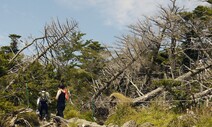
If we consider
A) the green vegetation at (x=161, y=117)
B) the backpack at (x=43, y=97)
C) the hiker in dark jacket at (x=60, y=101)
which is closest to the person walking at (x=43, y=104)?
the backpack at (x=43, y=97)

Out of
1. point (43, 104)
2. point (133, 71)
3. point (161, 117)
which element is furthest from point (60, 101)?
point (133, 71)

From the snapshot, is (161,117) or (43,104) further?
(43,104)

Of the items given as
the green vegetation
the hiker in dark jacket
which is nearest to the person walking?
the hiker in dark jacket

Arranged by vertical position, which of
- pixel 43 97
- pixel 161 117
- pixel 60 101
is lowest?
pixel 161 117

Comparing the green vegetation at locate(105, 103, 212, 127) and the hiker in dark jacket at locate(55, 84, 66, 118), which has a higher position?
the hiker in dark jacket at locate(55, 84, 66, 118)

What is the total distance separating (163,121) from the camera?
1152cm

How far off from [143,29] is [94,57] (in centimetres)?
1034

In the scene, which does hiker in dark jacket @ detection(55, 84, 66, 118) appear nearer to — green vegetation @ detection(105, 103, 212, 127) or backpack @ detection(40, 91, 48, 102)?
backpack @ detection(40, 91, 48, 102)

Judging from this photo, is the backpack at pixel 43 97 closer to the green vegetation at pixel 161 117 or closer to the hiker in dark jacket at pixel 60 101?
the hiker in dark jacket at pixel 60 101

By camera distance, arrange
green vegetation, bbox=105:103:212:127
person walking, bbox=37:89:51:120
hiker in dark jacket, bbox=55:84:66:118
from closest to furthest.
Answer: green vegetation, bbox=105:103:212:127
person walking, bbox=37:89:51:120
hiker in dark jacket, bbox=55:84:66:118

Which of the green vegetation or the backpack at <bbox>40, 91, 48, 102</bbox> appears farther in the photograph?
the backpack at <bbox>40, 91, 48, 102</bbox>

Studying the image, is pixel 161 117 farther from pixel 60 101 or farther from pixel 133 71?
pixel 133 71

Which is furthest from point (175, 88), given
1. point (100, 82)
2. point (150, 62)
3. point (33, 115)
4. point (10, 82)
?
point (100, 82)

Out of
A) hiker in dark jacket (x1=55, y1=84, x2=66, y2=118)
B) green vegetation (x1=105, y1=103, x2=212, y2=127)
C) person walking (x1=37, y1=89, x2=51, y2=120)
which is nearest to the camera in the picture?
green vegetation (x1=105, y1=103, x2=212, y2=127)
